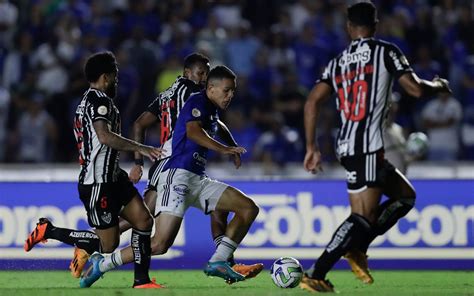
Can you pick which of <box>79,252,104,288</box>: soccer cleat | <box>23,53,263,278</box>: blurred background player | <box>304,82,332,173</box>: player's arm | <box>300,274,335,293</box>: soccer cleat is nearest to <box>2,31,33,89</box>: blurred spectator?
<box>23,53,263,278</box>: blurred background player

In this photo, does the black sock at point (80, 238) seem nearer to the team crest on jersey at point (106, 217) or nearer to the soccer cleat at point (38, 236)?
the soccer cleat at point (38, 236)

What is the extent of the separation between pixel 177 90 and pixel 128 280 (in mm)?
2125

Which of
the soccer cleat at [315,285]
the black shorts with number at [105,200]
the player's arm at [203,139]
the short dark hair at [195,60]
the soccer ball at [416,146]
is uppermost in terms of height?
the short dark hair at [195,60]

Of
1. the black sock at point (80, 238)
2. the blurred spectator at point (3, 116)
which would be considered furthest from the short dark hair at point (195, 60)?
the blurred spectator at point (3, 116)

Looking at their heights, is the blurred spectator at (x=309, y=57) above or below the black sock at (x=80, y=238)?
above

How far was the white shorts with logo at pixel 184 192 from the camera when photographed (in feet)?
32.1

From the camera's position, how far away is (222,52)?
56.5ft

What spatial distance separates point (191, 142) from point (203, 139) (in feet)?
1.54

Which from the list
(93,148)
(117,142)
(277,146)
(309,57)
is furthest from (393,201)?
(309,57)

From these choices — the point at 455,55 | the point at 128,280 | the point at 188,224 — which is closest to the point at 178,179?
the point at 128,280

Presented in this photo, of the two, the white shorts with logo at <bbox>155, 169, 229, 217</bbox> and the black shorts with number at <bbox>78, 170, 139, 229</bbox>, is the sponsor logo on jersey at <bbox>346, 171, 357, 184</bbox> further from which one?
the black shorts with number at <bbox>78, 170, 139, 229</bbox>

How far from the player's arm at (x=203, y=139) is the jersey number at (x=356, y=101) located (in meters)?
0.97

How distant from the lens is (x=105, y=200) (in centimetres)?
969

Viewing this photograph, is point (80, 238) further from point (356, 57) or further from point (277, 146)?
point (277, 146)
